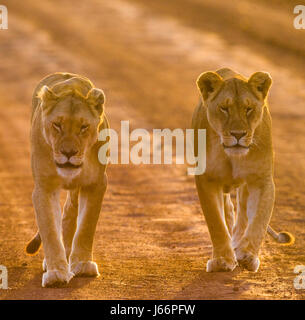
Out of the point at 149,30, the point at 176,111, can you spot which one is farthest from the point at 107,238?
the point at 149,30

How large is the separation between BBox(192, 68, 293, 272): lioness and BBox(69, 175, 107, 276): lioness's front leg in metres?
0.84

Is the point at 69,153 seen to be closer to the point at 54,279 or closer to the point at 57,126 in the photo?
the point at 57,126

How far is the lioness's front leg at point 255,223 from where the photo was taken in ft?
23.7

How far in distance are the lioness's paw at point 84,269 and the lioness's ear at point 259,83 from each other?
188cm

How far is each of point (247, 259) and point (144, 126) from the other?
1072cm

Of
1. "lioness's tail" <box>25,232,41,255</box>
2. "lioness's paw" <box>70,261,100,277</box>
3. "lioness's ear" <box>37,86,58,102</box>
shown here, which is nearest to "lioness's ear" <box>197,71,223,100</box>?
"lioness's ear" <box>37,86,58,102</box>

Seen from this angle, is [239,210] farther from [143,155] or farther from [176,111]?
[176,111]

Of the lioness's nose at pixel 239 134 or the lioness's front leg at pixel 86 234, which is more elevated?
the lioness's nose at pixel 239 134

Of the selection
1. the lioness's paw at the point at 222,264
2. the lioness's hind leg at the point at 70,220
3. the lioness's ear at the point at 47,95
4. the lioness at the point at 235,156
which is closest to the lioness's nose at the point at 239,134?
the lioness at the point at 235,156

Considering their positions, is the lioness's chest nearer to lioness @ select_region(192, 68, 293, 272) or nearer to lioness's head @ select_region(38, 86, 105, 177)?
lioness @ select_region(192, 68, 293, 272)

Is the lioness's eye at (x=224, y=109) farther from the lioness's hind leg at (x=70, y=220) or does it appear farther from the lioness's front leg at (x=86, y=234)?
the lioness's hind leg at (x=70, y=220)

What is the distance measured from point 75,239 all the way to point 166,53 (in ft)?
67.4

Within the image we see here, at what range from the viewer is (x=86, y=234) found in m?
7.54

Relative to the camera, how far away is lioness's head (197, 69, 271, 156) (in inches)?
288
